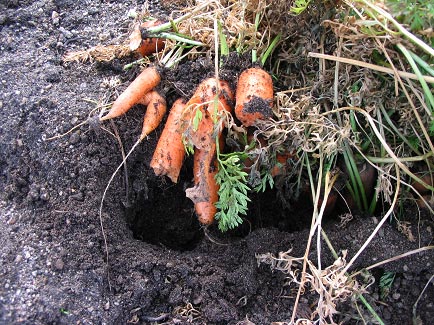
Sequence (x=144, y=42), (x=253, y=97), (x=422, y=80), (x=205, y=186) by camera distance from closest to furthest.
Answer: (x=422, y=80) < (x=253, y=97) < (x=205, y=186) < (x=144, y=42)

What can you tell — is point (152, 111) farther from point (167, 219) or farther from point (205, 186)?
point (167, 219)

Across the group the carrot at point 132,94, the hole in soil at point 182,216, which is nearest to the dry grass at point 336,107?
the hole in soil at point 182,216

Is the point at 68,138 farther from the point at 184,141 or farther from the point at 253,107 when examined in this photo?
the point at 253,107

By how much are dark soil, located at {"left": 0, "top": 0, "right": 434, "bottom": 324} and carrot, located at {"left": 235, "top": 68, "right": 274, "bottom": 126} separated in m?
0.43

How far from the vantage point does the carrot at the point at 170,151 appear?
6.56 ft

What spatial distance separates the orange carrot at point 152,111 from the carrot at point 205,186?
0.22m

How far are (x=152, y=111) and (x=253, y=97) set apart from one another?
46 cm

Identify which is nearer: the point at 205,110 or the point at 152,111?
the point at 205,110

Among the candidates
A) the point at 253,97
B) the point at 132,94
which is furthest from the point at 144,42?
the point at 253,97

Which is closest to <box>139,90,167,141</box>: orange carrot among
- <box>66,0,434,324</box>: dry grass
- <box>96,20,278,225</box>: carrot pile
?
<box>96,20,278,225</box>: carrot pile

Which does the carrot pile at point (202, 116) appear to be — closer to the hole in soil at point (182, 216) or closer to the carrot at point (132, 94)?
the carrot at point (132, 94)

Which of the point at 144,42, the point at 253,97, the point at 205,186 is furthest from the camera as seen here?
the point at 144,42

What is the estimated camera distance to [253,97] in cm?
187

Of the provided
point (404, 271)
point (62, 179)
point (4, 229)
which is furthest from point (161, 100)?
Result: point (404, 271)
